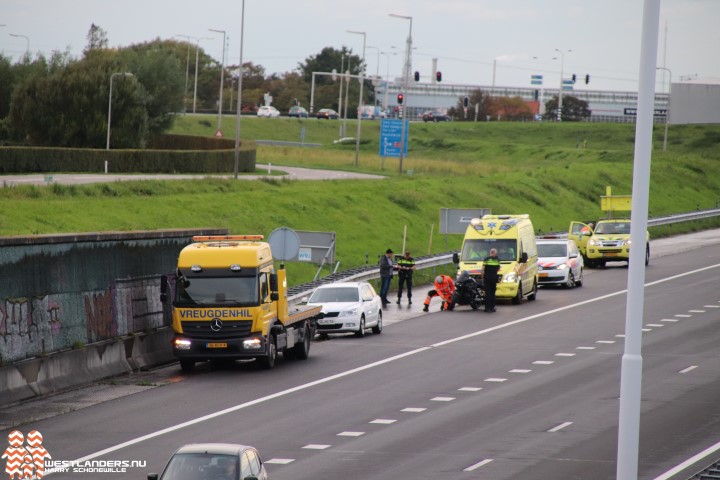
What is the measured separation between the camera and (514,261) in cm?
3984

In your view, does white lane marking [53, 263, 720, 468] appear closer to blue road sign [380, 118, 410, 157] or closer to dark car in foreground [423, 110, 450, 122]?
blue road sign [380, 118, 410, 157]

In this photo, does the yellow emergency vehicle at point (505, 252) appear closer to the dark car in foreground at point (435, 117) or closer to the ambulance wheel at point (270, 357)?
the ambulance wheel at point (270, 357)

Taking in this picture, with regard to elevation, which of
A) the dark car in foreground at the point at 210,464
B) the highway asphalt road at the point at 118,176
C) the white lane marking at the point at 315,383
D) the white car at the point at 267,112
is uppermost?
the white car at the point at 267,112

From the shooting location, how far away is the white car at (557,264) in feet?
147

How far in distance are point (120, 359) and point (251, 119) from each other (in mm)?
113392

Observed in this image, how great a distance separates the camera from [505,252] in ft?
131

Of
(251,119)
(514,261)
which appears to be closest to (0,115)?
(251,119)

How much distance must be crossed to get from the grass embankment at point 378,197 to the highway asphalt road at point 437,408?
55.4 ft

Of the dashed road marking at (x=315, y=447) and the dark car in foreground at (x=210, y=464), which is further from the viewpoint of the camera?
the dashed road marking at (x=315, y=447)

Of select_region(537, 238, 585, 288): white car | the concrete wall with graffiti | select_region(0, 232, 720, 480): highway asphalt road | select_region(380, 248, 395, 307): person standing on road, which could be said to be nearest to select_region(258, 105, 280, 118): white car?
select_region(537, 238, 585, 288): white car

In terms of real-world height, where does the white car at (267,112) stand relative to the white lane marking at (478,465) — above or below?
above

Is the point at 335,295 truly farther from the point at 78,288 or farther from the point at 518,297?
the point at 78,288

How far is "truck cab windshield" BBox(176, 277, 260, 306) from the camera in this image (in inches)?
1051

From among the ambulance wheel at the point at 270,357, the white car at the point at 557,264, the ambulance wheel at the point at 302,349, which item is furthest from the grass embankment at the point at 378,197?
the ambulance wheel at the point at 270,357
